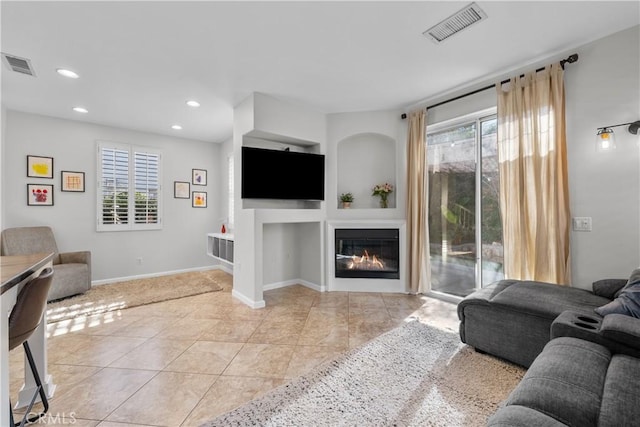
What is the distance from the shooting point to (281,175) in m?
3.94

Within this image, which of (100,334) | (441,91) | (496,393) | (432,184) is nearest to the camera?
(496,393)

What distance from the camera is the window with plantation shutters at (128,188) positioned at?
4.72 meters

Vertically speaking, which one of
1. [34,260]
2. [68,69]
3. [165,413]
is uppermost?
[68,69]

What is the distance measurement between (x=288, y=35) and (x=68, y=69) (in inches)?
96.5

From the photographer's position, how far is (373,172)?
453 cm

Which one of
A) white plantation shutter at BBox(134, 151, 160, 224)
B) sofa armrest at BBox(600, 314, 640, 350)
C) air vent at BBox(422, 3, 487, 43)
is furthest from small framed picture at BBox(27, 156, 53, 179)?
sofa armrest at BBox(600, 314, 640, 350)

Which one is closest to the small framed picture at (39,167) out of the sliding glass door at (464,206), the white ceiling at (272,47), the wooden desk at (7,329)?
the white ceiling at (272,47)

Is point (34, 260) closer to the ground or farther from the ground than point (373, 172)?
closer to the ground

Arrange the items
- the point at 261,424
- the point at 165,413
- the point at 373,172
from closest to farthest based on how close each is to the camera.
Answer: the point at 261,424, the point at 165,413, the point at 373,172

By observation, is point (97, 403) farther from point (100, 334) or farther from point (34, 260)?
point (100, 334)

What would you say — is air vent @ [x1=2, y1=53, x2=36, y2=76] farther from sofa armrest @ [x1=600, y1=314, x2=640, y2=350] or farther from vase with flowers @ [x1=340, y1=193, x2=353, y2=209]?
sofa armrest @ [x1=600, y1=314, x2=640, y2=350]

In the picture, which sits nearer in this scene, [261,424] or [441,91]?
[261,424]

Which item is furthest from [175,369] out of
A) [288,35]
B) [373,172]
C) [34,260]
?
[373,172]

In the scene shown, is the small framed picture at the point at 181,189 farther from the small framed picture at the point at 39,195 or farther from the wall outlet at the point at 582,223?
the wall outlet at the point at 582,223
